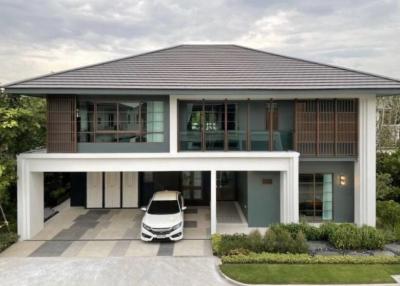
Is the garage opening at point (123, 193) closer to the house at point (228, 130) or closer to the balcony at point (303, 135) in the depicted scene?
the house at point (228, 130)

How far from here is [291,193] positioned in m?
13.6

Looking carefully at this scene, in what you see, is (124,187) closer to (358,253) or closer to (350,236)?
(350,236)

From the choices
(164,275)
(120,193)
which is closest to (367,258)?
(164,275)

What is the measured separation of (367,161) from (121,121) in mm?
9598

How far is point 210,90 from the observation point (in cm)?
1320

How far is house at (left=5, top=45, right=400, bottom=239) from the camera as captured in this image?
1330 centimetres

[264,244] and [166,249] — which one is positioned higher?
[264,244]

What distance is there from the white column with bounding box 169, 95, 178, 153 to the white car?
2179 millimetres

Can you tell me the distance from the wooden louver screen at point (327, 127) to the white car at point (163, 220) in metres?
5.32

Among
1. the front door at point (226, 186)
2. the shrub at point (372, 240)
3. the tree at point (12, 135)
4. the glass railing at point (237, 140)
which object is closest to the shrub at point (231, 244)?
the glass railing at point (237, 140)

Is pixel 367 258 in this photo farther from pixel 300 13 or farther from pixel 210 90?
pixel 300 13

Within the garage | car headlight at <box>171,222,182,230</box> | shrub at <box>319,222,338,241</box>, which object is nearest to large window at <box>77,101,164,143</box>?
car headlight at <box>171,222,182,230</box>

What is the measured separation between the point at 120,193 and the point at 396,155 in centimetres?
1425

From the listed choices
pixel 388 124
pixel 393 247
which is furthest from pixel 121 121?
pixel 388 124
